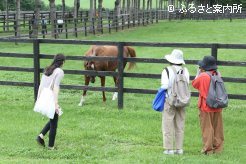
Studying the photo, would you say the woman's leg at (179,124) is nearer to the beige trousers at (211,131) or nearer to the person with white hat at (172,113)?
the person with white hat at (172,113)

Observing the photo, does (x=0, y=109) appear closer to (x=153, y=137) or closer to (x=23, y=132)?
(x=23, y=132)

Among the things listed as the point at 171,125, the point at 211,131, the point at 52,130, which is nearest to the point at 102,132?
the point at 52,130

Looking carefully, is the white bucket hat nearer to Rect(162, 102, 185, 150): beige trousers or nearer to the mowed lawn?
Rect(162, 102, 185, 150): beige trousers

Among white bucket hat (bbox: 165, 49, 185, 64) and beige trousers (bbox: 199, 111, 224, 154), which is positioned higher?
white bucket hat (bbox: 165, 49, 185, 64)

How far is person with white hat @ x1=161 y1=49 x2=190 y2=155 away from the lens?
7.04 metres

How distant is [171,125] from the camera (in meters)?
7.18

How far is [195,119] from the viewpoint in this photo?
9875 mm

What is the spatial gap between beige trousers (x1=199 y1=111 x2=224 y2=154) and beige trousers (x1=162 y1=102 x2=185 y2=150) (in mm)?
329

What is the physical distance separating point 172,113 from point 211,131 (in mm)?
621

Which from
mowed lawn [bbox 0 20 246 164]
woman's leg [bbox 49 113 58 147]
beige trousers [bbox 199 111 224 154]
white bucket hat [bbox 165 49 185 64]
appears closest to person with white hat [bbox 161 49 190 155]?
white bucket hat [bbox 165 49 185 64]

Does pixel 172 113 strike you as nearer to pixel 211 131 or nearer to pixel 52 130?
pixel 211 131

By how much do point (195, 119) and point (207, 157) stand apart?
8.95 ft

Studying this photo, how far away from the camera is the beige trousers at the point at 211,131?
7262 millimetres

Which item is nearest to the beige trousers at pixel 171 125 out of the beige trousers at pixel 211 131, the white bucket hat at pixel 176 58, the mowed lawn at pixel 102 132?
the mowed lawn at pixel 102 132
